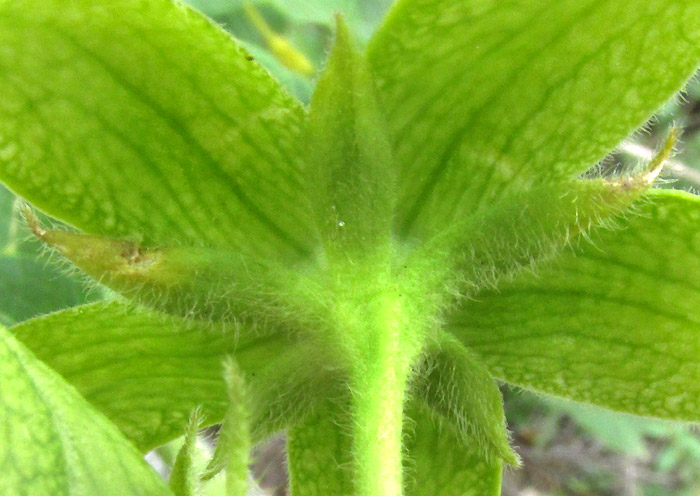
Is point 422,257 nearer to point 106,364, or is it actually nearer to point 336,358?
point 336,358

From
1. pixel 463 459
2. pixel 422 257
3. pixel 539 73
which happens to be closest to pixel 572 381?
pixel 463 459

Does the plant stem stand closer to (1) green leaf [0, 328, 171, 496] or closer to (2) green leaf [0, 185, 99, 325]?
(1) green leaf [0, 328, 171, 496]

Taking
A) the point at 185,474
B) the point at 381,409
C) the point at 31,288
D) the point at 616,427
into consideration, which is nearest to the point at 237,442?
the point at 185,474

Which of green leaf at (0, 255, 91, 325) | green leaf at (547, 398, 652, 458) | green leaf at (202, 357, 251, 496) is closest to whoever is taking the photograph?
green leaf at (202, 357, 251, 496)

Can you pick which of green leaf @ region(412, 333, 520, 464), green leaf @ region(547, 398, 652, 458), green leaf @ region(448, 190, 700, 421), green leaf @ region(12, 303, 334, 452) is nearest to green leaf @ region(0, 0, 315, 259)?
green leaf @ region(12, 303, 334, 452)

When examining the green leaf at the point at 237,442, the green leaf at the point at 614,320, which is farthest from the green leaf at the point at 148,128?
the green leaf at the point at 237,442

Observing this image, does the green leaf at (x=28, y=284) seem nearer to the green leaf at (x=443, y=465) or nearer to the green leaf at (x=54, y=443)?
the green leaf at (x=443, y=465)
